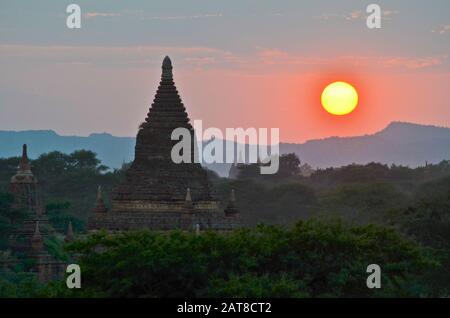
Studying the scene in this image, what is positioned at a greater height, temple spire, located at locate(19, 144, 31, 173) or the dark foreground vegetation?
temple spire, located at locate(19, 144, 31, 173)

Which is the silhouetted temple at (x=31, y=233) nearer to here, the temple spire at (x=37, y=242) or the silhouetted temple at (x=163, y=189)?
the temple spire at (x=37, y=242)

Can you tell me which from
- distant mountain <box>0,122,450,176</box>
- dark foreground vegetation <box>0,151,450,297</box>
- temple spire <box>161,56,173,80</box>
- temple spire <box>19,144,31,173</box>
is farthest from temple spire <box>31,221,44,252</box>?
distant mountain <box>0,122,450,176</box>

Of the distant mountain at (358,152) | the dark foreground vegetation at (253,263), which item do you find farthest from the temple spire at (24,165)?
the distant mountain at (358,152)

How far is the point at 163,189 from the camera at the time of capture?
168 feet

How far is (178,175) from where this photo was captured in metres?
51.6

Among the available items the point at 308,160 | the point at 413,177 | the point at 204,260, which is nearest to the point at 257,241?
the point at 204,260

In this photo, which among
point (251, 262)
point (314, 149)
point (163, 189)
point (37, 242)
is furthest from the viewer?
point (314, 149)

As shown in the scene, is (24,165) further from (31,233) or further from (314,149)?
(314,149)

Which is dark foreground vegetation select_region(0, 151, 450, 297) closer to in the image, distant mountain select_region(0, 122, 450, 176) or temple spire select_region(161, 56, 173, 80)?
temple spire select_region(161, 56, 173, 80)

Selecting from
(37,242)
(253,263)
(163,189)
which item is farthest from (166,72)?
(253,263)

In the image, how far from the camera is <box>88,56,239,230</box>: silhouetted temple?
50.2 metres
